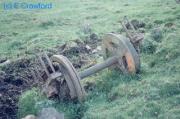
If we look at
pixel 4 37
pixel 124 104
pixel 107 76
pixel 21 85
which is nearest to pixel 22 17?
pixel 4 37

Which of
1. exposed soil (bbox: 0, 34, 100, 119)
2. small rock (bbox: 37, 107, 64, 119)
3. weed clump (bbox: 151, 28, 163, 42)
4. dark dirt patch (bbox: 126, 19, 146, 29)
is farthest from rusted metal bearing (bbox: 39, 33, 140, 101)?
dark dirt patch (bbox: 126, 19, 146, 29)

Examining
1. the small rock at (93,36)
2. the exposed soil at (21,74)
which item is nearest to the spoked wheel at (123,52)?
the exposed soil at (21,74)

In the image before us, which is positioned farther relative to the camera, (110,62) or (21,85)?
(21,85)

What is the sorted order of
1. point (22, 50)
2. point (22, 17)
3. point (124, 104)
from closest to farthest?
point (124, 104) → point (22, 50) → point (22, 17)

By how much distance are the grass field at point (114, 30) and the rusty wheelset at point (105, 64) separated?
0.26m

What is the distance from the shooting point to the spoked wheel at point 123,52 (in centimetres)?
756

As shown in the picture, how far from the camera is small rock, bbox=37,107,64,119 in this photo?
6664mm

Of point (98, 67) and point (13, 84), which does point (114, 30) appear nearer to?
point (13, 84)

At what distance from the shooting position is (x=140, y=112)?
6.22 meters

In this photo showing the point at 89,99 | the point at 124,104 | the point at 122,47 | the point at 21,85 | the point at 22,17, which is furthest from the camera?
the point at 22,17

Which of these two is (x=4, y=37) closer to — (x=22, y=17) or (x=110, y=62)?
(x=22, y=17)

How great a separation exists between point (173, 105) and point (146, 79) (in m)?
1.21

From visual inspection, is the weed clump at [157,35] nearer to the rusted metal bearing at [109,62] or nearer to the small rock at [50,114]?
the rusted metal bearing at [109,62]

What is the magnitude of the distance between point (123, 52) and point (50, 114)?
2.15 m
